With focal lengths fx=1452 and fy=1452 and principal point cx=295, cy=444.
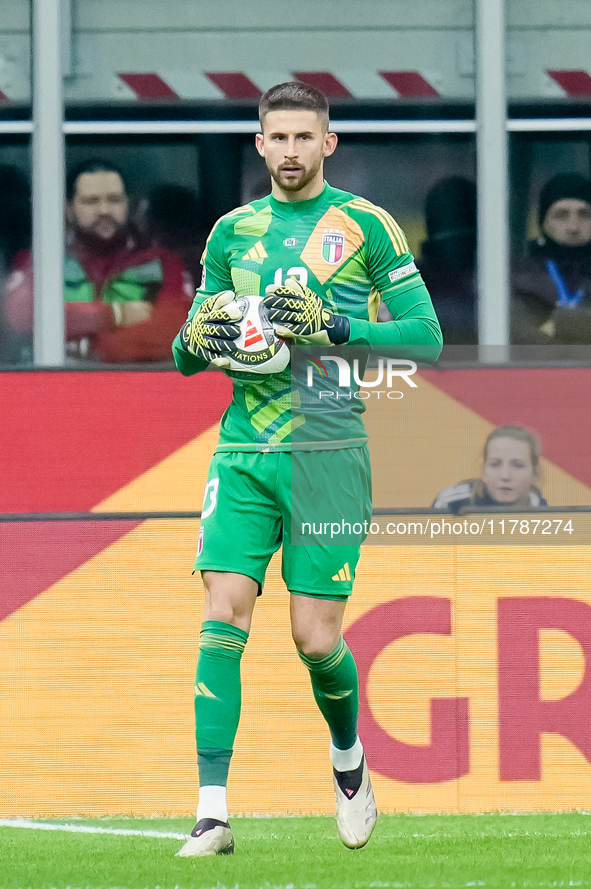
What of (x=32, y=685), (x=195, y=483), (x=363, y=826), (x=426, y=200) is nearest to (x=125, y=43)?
(x=426, y=200)

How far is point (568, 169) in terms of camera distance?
5961 mm

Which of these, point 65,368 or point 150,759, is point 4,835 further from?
point 65,368

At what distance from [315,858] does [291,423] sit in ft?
3.74

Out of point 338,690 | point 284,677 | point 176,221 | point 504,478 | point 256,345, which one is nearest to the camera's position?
point 256,345

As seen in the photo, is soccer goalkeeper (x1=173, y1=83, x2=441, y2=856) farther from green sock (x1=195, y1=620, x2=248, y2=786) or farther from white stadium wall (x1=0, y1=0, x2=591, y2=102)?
white stadium wall (x1=0, y1=0, x2=591, y2=102)

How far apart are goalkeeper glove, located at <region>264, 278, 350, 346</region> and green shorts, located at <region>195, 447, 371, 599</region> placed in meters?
0.35

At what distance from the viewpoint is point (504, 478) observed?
5.53 meters

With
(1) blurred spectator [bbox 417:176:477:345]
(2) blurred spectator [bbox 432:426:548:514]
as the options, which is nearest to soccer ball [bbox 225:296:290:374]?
(2) blurred spectator [bbox 432:426:548:514]

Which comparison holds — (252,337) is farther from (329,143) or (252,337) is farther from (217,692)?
(217,692)

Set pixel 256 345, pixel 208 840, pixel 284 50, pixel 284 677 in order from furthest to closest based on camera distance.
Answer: pixel 284 50 < pixel 284 677 < pixel 256 345 < pixel 208 840

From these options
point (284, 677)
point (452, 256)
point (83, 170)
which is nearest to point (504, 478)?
point (452, 256)

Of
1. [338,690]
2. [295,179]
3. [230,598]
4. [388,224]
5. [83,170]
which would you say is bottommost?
[338,690]

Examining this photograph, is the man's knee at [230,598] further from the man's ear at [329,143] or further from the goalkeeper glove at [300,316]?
the man's ear at [329,143]

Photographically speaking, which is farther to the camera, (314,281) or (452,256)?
(452,256)
